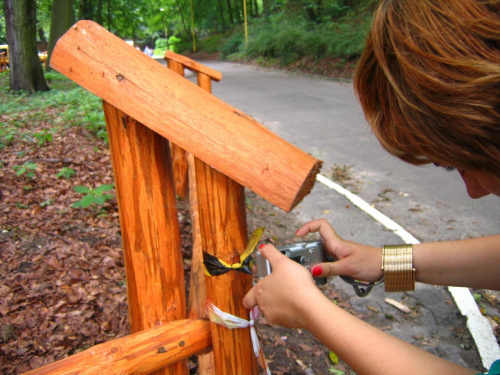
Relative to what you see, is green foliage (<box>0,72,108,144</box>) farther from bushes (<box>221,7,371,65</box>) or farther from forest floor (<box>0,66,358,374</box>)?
bushes (<box>221,7,371,65</box>)

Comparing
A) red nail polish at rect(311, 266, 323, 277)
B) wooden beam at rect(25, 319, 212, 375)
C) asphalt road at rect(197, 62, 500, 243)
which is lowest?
asphalt road at rect(197, 62, 500, 243)

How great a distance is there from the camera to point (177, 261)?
1480 mm

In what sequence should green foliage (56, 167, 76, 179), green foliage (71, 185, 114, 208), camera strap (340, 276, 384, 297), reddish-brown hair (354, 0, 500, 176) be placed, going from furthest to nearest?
green foliage (56, 167, 76, 179) < green foliage (71, 185, 114, 208) < camera strap (340, 276, 384, 297) < reddish-brown hair (354, 0, 500, 176)

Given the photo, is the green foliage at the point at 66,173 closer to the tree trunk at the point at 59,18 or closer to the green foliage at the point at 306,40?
the tree trunk at the point at 59,18

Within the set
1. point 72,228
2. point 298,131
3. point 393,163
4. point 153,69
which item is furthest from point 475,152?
point 298,131

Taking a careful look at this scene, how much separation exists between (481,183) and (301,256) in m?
0.55

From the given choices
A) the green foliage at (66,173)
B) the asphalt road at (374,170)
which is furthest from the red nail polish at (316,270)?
the green foliage at (66,173)

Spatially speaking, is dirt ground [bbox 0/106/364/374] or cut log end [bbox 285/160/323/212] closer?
cut log end [bbox 285/160/323/212]

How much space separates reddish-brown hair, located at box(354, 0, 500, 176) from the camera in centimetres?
79

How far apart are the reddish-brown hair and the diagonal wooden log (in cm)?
28

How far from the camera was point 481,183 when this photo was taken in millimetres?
979

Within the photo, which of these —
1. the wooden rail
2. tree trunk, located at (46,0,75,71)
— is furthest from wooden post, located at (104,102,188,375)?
tree trunk, located at (46,0,75,71)

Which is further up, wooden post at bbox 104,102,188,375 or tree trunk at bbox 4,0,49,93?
tree trunk at bbox 4,0,49,93

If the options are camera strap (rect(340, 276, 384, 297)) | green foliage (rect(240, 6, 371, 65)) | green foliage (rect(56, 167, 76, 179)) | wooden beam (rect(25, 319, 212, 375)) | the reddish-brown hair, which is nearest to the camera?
the reddish-brown hair
